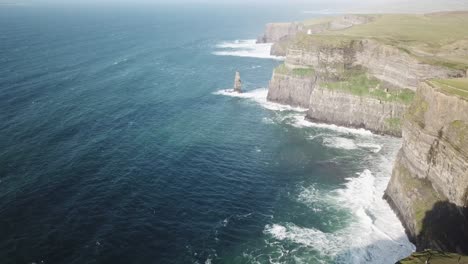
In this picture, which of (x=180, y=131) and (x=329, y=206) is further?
(x=180, y=131)

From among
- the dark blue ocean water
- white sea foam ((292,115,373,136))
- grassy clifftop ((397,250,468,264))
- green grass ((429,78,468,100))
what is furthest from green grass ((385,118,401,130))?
grassy clifftop ((397,250,468,264))

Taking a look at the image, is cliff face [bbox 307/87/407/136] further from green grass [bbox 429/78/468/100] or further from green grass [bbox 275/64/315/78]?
green grass [bbox 429/78/468/100]

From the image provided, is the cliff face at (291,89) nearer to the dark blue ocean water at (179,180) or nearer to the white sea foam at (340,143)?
the dark blue ocean water at (179,180)

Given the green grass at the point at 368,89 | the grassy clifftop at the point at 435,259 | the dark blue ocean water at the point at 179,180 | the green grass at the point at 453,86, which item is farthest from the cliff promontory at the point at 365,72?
the grassy clifftop at the point at 435,259

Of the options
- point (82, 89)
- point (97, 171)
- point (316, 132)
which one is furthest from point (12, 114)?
point (316, 132)

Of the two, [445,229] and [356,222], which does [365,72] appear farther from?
[445,229]

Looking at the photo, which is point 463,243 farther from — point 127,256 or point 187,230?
point 127,256
